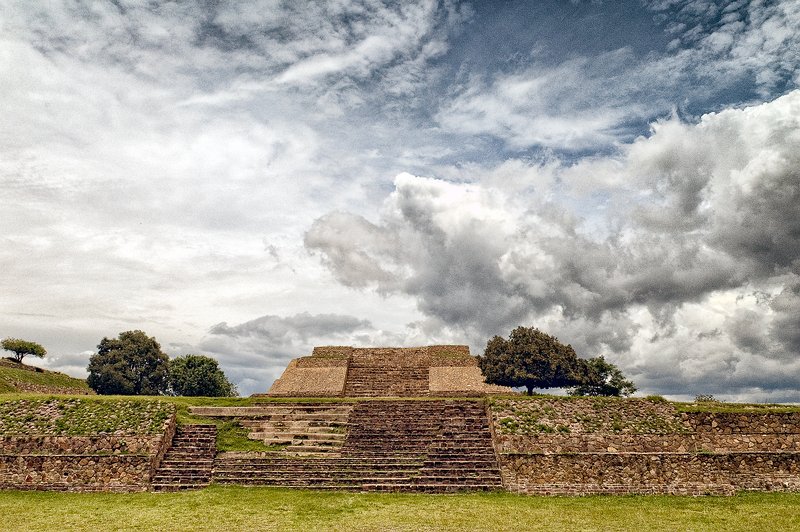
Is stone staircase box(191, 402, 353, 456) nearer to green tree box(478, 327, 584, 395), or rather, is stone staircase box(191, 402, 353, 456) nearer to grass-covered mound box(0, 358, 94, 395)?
green tree box(478, 327, 584, 395)

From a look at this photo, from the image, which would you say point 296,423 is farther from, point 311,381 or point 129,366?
point 129,366

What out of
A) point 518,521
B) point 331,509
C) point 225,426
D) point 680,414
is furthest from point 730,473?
point 225,426

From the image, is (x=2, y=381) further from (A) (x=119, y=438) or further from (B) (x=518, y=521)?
(B) (x=518, y=521)

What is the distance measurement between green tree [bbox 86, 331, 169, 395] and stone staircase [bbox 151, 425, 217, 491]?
2244 centimetres

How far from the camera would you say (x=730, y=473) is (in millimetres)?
18875

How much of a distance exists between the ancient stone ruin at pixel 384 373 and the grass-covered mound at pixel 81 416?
35.8 ft

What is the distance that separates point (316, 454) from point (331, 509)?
183 inches

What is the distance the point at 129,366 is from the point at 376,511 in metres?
32.8

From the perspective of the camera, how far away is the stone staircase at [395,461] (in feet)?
59.5

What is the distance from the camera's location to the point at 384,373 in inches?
1550

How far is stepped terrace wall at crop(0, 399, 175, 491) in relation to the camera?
61.1 feet

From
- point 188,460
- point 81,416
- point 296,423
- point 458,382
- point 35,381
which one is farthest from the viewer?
point 35,381

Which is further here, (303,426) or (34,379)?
(34,379)

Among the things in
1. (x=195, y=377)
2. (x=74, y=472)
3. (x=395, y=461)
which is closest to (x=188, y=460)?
(x=74, y=472)
